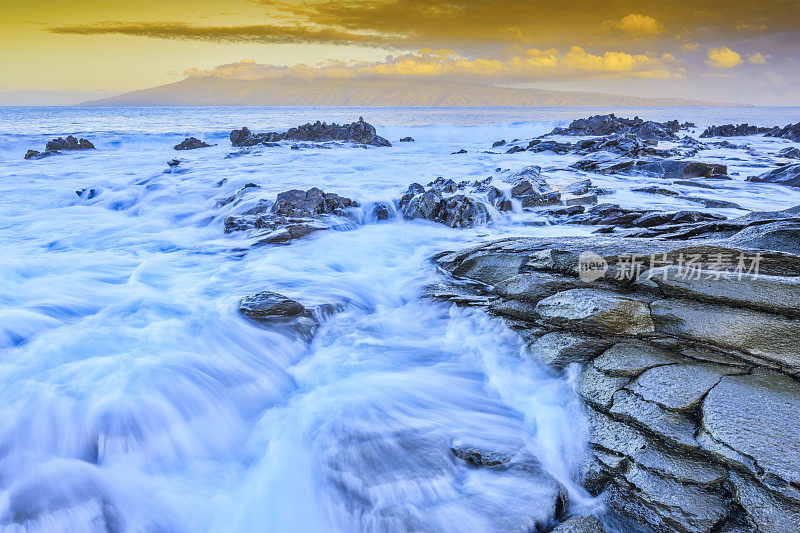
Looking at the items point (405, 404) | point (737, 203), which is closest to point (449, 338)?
point (405, 404)

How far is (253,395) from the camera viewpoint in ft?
15.3

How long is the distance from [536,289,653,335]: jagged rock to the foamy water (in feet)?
1.82

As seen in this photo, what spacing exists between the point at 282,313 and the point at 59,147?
31055 millimetres

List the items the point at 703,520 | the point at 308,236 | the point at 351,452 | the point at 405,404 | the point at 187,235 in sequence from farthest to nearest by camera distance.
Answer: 1. the point at 187,235
2. the point at 308,236
3. the point at 405,404
4. the point at 351,452
5. the point at 703,520

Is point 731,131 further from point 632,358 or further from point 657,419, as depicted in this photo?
point 657,419

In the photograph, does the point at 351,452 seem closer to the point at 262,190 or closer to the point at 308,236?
the point at 308,236

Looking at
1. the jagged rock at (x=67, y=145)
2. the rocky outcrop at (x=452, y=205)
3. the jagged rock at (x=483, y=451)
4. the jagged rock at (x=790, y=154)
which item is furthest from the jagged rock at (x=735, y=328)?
the jagged rock at (x=67, y=145)

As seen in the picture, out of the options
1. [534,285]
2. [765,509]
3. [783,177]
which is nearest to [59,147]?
[534,285]

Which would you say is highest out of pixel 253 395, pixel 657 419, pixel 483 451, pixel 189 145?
pixel 189 145

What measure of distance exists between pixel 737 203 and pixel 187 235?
13811mm

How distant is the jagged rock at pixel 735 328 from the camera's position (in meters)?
3.35

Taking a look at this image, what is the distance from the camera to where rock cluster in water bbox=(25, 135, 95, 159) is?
2541 cm

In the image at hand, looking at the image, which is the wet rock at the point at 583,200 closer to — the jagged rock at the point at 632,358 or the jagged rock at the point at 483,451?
the jagged rock at the point at 632,358

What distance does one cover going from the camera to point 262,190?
1362cm
